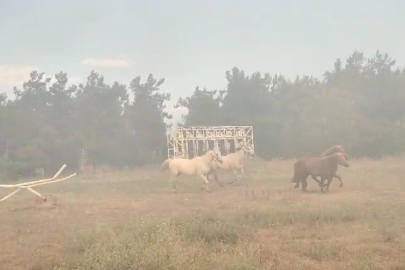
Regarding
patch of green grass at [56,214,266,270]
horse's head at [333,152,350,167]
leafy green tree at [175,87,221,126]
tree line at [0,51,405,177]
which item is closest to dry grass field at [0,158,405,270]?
patch of green grass at [56,214,266,270]

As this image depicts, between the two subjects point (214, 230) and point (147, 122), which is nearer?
point (214, 230)

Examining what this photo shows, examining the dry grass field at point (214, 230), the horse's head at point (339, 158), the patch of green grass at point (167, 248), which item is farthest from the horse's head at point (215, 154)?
the patch of green grass at point (167, 248)

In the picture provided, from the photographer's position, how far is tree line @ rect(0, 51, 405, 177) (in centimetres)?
3459

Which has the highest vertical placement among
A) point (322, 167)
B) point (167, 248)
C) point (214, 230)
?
point (322, 167)

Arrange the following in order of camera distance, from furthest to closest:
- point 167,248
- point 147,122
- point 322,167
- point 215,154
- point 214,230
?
1. point 147,122
2. point 215,154
3. point 322,167
4. point 214,230
5. point 167,248

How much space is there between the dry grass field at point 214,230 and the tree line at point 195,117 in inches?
728

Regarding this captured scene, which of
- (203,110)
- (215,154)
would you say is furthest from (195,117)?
(215,154)

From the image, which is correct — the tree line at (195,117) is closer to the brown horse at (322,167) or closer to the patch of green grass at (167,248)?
the brown horse at (322,167)

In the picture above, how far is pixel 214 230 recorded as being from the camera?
8867 mm

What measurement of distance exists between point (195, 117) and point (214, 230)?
112ft

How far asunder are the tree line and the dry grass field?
1848cm

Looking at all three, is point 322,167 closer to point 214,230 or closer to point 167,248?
point 214,230

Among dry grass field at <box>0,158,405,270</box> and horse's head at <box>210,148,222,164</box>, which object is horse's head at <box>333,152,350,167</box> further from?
horse's head at <box>210,148,222,164</box>

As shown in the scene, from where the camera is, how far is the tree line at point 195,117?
34594mm
